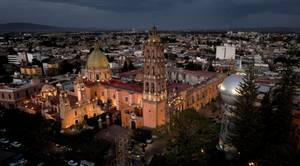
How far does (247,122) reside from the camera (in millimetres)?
20203

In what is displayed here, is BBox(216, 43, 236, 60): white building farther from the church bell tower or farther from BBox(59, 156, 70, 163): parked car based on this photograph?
BBox(59, 156, 70, 163): parked car

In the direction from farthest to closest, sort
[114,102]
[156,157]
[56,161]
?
[114,102] → [56,161] → [156,157]

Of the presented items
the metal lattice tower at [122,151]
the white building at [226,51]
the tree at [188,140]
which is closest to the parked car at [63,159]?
the metal lattice tower at [122,151]

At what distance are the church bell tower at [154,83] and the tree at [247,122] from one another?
11929 mm

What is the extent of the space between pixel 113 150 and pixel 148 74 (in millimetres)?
12099

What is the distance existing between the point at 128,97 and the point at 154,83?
28.3 ft

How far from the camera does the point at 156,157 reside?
23.7m

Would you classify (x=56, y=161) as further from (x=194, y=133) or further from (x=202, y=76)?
(x=202, y=76)

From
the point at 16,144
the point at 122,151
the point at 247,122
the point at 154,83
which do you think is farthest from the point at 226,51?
the point at 16,144

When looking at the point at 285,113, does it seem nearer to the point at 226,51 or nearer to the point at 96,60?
the point at 96,60

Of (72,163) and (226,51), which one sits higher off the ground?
(226,51)

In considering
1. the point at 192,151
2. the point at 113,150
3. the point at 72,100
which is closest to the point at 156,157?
the point at 192,151

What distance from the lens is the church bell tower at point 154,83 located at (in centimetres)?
2916

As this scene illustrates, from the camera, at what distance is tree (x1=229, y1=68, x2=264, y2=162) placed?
2003 centimetres
